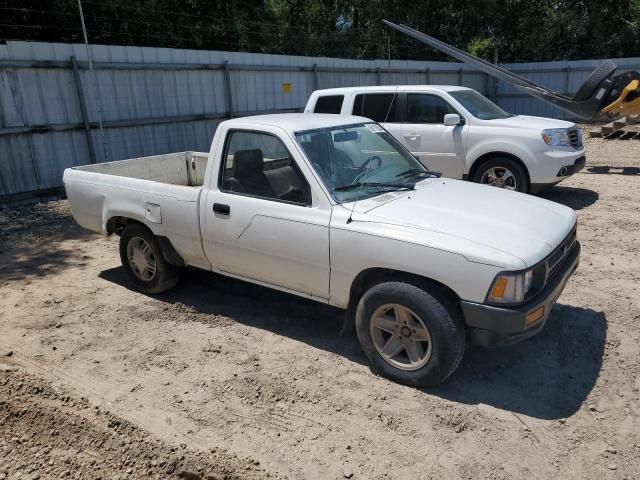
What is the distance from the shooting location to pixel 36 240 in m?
7.50

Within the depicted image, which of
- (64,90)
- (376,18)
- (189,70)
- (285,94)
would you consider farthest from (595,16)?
(64,90)

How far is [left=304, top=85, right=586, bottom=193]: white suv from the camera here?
805 centimetres

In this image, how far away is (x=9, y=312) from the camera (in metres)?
5.18

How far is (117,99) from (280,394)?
8500 mm

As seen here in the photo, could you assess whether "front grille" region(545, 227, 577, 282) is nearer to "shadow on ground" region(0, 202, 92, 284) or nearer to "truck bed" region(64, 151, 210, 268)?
"truck bed" region(64, 151, 210, 268)

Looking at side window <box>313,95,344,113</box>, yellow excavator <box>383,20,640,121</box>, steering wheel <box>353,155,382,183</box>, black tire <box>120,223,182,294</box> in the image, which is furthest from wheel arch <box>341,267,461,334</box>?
yellow excavator <box>383,20,640,121</box>

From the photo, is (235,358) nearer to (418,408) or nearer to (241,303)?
(241,303)

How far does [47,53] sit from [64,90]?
2.12 feet

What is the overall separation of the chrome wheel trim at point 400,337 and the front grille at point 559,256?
0.93 m

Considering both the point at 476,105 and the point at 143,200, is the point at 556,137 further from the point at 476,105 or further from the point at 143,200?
the point at 143,200

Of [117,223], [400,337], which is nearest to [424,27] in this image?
[117,223]

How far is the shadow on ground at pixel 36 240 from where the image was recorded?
6.44 meters

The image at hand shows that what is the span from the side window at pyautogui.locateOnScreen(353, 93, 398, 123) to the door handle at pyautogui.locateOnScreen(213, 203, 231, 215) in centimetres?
520

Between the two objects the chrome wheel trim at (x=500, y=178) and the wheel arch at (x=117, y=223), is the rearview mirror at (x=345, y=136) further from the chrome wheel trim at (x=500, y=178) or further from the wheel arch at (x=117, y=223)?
the chrome wheel trim at (x=500, y=178)
